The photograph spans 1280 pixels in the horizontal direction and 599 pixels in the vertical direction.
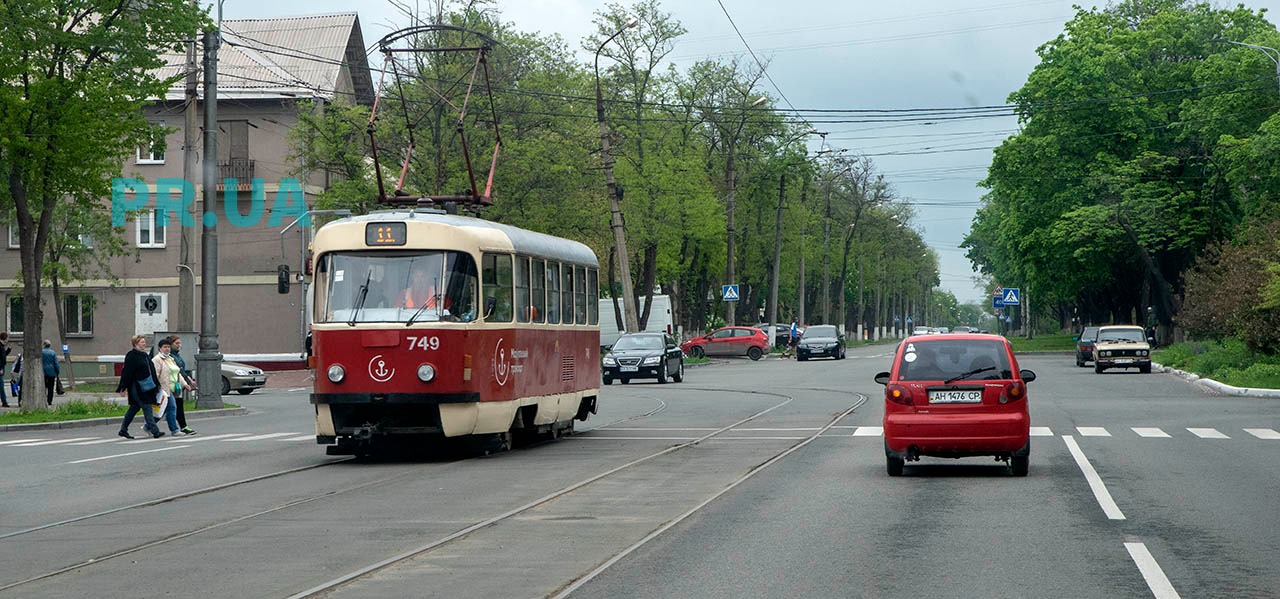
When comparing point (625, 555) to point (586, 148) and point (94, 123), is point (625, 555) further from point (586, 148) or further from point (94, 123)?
point (586, 148)

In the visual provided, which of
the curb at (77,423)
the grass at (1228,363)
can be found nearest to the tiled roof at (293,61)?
the curb at (77,423)

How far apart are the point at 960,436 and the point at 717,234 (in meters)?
56.8

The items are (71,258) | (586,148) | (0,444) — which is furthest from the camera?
(586,148)

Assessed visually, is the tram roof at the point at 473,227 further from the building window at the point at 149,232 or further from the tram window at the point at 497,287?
the building window at the point at 149,232

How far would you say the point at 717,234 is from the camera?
72.8 metres

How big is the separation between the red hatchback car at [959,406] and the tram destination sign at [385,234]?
629 centimetres

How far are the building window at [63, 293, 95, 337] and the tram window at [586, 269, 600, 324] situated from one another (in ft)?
134

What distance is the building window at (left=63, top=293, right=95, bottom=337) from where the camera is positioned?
6088 cm

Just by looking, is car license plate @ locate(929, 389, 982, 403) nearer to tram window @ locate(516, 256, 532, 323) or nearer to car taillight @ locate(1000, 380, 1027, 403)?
car taillight @ locate(1000, 380, 1027, 403)

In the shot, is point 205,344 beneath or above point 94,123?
beneath

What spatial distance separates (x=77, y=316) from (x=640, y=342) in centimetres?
2617

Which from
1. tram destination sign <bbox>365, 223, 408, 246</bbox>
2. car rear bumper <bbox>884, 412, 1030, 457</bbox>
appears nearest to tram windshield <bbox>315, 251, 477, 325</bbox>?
tram destination sign <bbox>365, 223, 408, 246</bbox>

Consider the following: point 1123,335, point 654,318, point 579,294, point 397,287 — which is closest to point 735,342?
point 654,318

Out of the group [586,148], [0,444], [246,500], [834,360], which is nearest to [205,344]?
[0,444]
